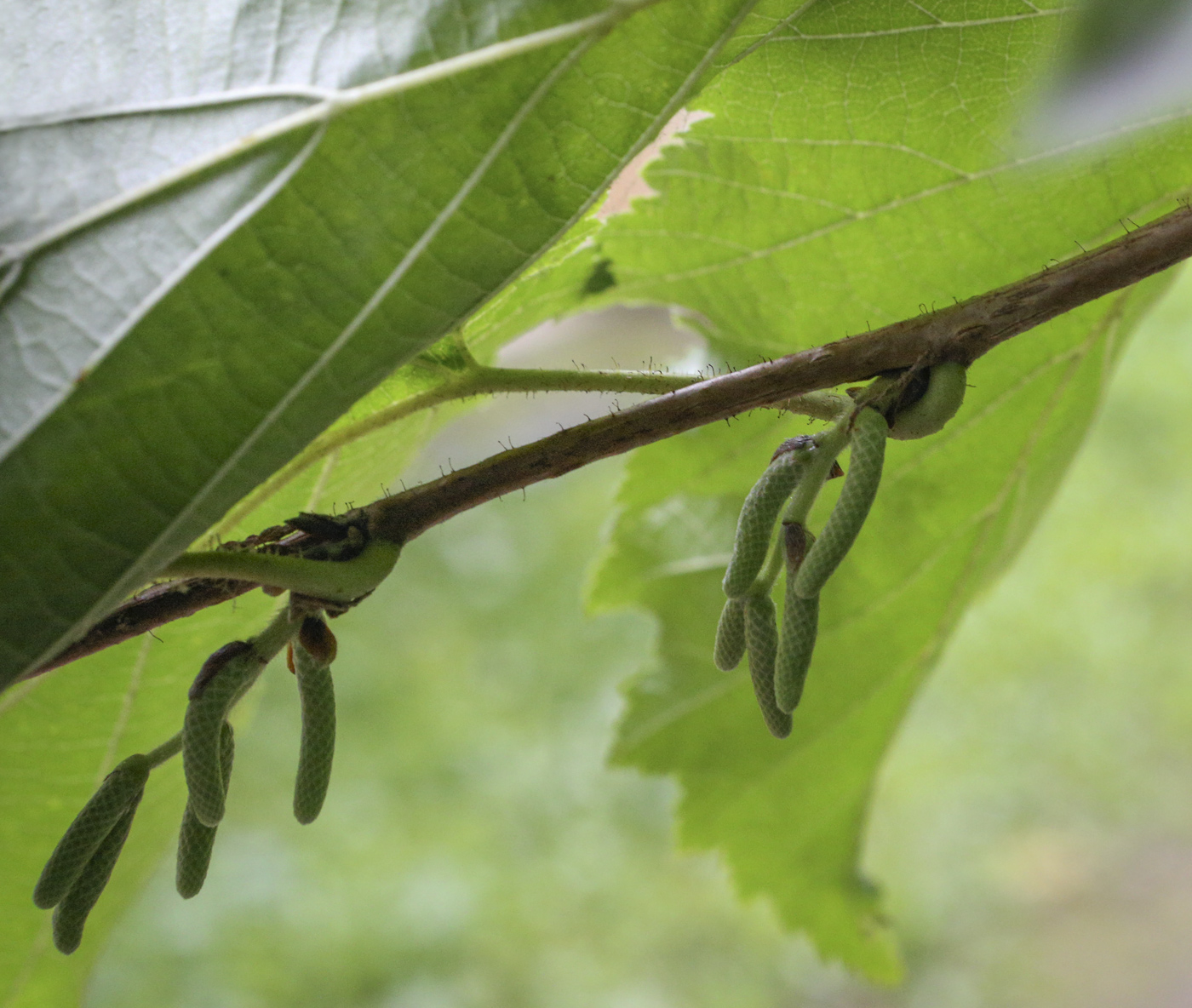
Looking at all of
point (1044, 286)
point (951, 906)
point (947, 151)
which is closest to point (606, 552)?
point (947, 151)

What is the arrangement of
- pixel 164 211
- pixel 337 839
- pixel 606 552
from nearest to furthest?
1. pixel 164 211
2. pixel 606 552
3. pixel 337 839

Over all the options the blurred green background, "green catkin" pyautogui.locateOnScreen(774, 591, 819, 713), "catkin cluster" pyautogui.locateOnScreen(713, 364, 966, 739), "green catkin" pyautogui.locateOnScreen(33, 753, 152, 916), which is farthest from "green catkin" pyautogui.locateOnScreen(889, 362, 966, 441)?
the blurred green background

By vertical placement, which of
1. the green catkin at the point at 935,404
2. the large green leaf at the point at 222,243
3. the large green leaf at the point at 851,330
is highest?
the large green leaf at the point at 222,243

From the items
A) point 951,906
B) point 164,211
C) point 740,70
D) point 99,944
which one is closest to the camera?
point 164,211

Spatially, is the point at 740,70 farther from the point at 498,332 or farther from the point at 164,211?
the point at 164,211

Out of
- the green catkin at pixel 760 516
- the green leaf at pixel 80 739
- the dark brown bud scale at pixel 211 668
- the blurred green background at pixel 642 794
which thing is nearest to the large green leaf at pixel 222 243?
the dark brown bud scale at pixel 211 668

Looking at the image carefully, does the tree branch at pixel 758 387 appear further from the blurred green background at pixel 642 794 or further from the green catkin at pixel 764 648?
the blurred green background at pixel 642 794

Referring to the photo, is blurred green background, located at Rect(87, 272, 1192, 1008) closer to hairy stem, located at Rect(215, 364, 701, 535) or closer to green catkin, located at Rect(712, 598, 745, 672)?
hairy stem, located at Rect(215, 364, 701, 535)

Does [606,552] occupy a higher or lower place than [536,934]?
higher
